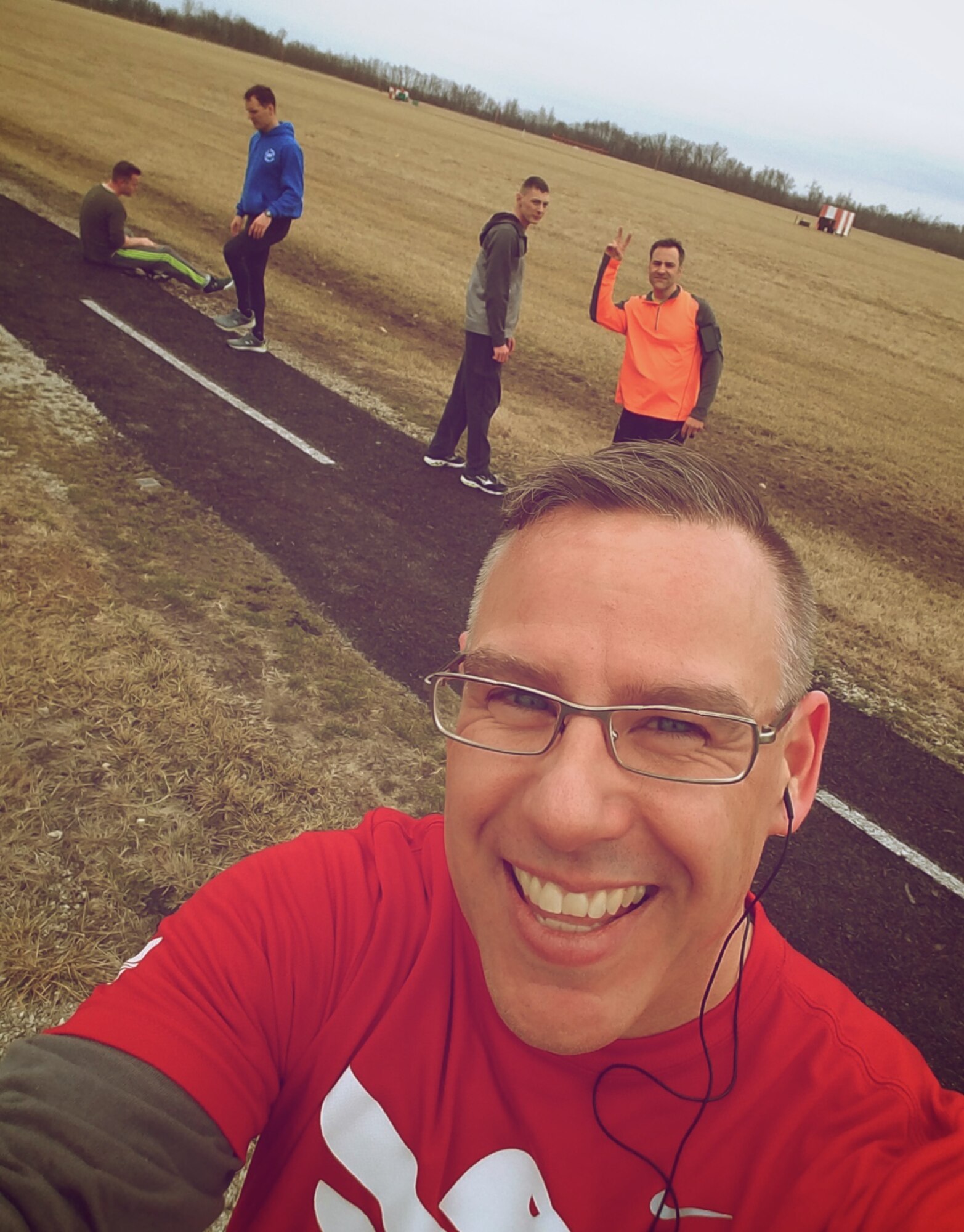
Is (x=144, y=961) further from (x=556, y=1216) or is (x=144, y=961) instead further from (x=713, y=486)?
(x=713, y=486)

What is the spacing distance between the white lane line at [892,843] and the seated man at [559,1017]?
118 inches

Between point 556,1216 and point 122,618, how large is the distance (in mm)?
4006

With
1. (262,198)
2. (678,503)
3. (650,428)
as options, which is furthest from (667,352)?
(678,503)

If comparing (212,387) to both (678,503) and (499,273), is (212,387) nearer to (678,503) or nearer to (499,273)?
(499,273)

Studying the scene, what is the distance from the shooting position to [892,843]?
4.25 metres

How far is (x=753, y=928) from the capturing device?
1.67 m

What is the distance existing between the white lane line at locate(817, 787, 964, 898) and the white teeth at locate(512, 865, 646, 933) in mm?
3459

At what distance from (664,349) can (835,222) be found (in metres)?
54.0

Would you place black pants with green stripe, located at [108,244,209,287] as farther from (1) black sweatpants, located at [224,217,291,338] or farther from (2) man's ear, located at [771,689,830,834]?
(2) man's ear, located at [771,689,830,834]

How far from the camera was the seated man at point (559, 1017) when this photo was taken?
1318 mm

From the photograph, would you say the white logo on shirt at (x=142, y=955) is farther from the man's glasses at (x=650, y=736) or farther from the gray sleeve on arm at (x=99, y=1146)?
the man's glasses at (x=650, y=736)

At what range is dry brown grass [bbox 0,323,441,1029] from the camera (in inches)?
118

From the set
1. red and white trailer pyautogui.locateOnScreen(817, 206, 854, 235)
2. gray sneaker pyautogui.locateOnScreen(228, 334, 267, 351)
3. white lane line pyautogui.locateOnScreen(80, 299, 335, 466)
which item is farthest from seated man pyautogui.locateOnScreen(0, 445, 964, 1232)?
red and white trailer pyautogui.locateOnScreen(817, 206, 854, 235)

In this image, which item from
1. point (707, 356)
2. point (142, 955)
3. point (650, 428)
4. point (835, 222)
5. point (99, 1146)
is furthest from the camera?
point (835, 222)
